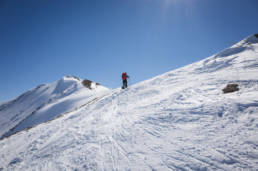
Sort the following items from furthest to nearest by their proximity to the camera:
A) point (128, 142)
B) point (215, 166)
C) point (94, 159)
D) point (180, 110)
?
point (180, 110) → point (128, 142) → point (94, 159) → point (215, 166)

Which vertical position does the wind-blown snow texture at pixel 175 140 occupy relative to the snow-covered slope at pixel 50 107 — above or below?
below

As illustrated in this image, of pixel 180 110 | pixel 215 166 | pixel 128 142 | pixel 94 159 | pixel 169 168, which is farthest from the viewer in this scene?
pixel 180 110

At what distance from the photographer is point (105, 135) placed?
5.91m

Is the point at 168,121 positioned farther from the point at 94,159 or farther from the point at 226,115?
the point at 94,159

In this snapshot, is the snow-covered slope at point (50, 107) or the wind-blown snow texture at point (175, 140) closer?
the wind-blown snow texture at point (175, 140)

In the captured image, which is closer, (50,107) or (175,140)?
(175,140)

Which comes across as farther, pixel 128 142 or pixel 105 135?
pixel 105 135

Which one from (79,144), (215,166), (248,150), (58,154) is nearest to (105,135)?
(79,144)

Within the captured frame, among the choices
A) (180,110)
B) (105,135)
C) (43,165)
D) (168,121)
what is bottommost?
(43,165)

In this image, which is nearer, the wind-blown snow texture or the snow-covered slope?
the wind-blown snow texture

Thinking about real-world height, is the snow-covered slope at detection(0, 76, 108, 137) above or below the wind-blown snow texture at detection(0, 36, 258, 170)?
above

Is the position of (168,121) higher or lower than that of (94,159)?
higher

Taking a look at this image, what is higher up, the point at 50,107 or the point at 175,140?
the point at 50,107

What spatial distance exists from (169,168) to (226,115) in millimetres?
3036
